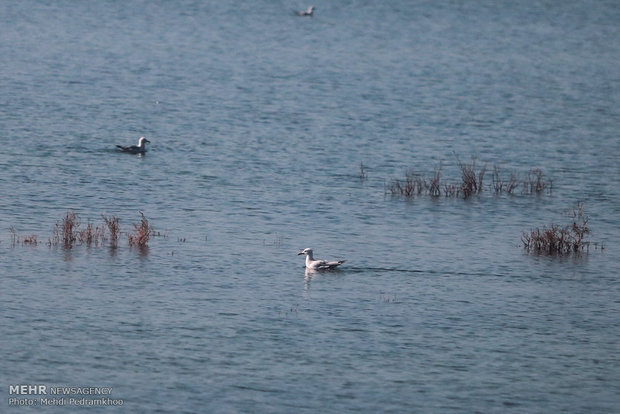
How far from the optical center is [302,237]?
27922 millimetres

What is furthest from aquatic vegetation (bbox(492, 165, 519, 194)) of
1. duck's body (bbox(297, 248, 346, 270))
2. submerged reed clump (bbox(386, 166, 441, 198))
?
duck's body (bbox(297, 248, 346, 270))

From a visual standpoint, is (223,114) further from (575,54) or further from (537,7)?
(537,7)

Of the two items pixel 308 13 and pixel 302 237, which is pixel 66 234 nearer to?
pixel 302 237

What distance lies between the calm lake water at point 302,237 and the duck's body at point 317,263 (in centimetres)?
22

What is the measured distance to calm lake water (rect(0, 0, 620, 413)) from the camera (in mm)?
18359

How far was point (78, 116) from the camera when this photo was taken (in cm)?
4603

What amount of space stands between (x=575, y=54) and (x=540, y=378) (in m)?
61.9

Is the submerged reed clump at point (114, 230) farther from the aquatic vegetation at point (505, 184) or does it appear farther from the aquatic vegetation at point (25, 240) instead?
the aquatic vegetation at point (505, 184)

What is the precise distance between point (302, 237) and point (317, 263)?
3.70m

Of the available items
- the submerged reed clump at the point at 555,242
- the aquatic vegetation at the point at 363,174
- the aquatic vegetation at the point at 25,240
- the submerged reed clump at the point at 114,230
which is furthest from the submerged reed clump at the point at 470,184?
the aquatic vegetation at the point at 25,240

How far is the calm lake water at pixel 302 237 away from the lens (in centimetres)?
1836

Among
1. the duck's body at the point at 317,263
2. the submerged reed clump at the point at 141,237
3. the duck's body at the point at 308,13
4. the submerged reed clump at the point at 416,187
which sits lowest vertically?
the duck's body at the point at 317,263

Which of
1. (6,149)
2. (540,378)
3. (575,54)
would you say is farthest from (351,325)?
(575,54)

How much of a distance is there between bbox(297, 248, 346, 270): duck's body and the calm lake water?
8.5 inches
